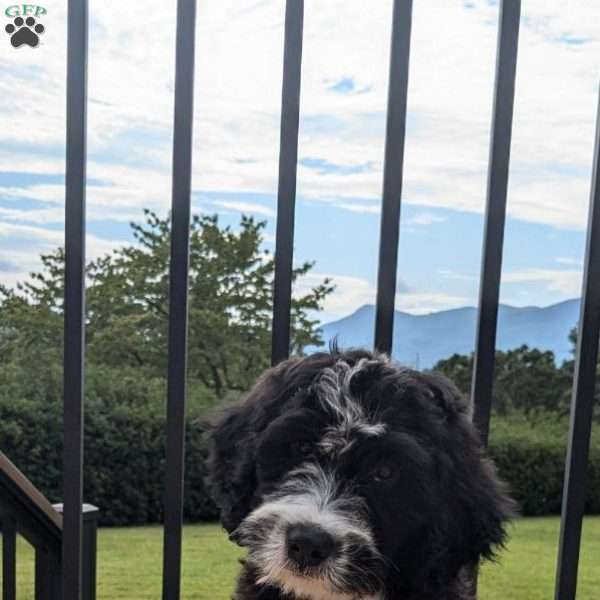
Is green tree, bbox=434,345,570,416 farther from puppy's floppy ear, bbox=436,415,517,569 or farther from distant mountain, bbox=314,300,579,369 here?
puppy's floppy ear, bbox=436,415,517,569

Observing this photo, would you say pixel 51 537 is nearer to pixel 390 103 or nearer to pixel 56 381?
pixel 390 103

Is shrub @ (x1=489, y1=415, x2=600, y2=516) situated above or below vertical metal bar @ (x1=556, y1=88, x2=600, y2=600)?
below

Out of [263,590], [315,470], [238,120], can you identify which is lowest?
[263,590]

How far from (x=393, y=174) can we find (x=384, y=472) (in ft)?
2.73

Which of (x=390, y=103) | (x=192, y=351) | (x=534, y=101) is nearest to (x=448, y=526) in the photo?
(x=390, y=103)

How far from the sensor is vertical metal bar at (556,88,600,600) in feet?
6.40

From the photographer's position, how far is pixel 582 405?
2.00 m

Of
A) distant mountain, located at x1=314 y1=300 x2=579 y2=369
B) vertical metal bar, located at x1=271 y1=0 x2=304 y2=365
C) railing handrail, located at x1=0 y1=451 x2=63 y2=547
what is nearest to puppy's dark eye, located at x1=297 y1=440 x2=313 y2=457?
vertical metal bar, located at x1=271 y1=0 x2=304 y2=365

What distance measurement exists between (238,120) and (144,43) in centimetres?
90

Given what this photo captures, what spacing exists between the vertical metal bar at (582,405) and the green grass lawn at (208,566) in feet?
12.9

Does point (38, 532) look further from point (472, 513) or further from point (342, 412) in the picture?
point (472, 513)

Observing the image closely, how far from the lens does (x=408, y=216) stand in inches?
219

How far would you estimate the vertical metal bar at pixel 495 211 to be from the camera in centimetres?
192

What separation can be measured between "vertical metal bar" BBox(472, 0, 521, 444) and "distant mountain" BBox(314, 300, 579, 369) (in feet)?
7.24
